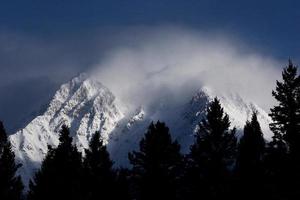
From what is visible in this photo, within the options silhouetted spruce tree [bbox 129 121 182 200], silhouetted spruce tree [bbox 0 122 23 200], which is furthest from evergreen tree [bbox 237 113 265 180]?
silhouetted spruce tree [bbox 0 122 23 200]

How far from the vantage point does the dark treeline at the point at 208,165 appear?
45625 mm

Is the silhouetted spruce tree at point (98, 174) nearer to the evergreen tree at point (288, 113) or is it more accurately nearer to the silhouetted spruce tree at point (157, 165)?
the silhouetted spruce tree at point (157, 165)

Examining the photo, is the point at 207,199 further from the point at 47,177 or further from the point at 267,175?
the point at 47,177

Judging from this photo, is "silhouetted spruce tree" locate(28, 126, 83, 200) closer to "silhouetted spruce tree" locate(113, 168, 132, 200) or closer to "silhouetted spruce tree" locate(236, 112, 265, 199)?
"silhouetted spruce tree" locate(113, 168, 132, 200)

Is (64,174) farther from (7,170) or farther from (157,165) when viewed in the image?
(157,165)

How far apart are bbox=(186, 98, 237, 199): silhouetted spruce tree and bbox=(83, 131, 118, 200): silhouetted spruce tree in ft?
20.5

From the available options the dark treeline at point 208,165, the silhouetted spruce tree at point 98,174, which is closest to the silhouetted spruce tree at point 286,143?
the dark treeline at point 208,165

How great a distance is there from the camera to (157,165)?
46.6m

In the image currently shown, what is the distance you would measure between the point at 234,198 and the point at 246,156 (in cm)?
308

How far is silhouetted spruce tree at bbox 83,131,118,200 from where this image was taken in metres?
49.8

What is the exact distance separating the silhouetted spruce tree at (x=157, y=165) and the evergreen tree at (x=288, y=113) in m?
7.06

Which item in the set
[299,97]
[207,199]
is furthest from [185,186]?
[299,97]

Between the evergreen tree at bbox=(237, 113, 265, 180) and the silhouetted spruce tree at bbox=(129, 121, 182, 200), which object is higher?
the evergreen tree at bbox=(237, 113, 265, 180)

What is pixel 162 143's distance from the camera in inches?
1842
